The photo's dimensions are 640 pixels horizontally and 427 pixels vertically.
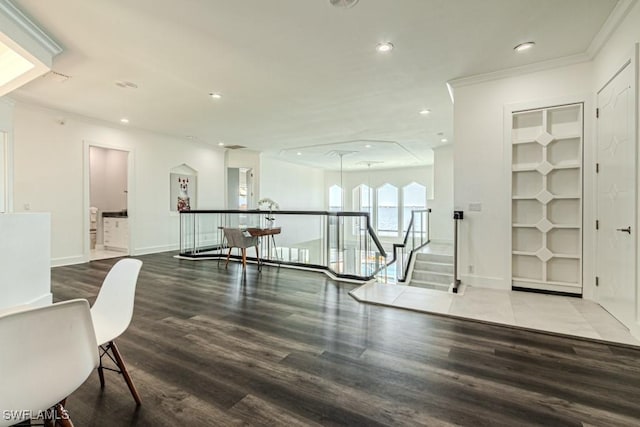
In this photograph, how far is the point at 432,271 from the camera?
6.27m

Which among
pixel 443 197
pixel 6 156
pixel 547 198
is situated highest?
pixel 6 156

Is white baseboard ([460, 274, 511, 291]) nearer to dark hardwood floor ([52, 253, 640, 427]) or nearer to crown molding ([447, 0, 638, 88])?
dark hardwood floor ([52, 253, 640, 427])

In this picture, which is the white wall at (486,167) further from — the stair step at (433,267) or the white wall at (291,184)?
the white wall at (291,184)

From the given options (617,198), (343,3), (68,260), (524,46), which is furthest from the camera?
(68,260)

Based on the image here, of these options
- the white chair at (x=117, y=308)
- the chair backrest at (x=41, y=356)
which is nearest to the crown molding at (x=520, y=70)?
the white chair at (x=117, y=308)

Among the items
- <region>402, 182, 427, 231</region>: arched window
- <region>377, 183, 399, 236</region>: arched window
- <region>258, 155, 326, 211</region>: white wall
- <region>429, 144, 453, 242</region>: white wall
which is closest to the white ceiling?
<region>429, 144, 453, 242</region>: white wall

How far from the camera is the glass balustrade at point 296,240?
518 centimetres

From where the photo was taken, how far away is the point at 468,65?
384 centimetres

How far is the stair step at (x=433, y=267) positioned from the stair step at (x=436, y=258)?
10 centimetres

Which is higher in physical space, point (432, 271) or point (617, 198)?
point (617, 198)

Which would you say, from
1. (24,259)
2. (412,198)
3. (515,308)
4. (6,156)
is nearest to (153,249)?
(6,156)

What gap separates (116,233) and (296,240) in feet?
18.6

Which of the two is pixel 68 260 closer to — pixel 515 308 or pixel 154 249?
pixel 154 249

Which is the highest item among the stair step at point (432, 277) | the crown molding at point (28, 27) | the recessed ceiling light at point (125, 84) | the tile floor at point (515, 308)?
the recessed ceiling light at point (125, 84)
